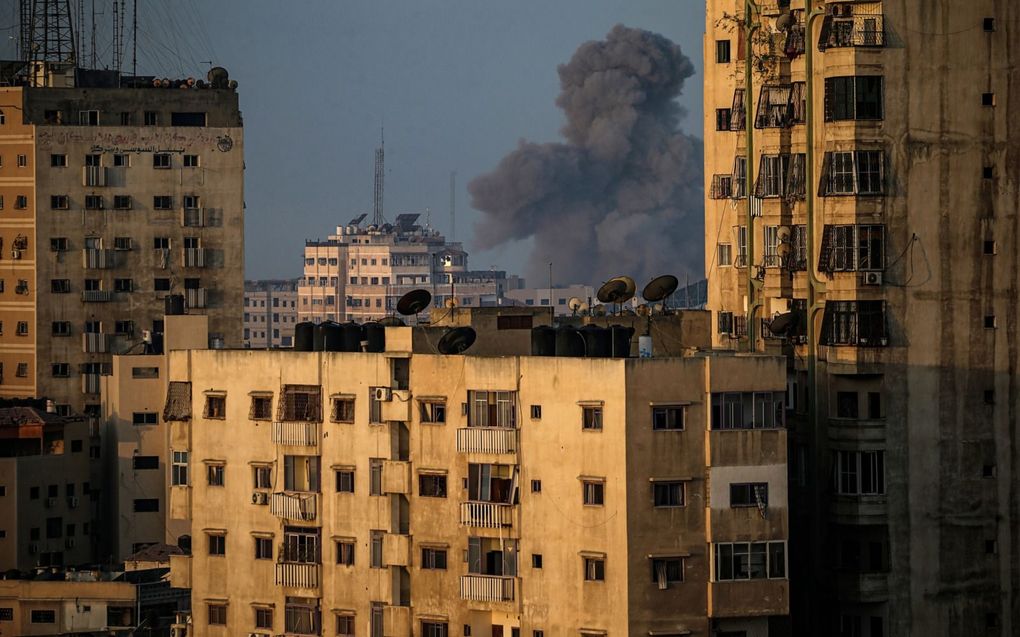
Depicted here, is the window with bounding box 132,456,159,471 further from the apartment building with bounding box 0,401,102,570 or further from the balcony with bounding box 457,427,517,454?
the balcony with bounding box 457,427,517,454

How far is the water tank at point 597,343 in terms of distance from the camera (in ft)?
177

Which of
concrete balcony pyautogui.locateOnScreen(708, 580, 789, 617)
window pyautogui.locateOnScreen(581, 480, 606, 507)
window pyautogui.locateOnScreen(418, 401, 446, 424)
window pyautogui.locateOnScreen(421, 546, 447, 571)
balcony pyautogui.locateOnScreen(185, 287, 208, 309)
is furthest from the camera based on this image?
balcony pyautogui.locateOnScreen(185, 287, 208, 309)

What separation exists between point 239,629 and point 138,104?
3986 centimetres

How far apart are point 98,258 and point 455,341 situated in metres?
38.1

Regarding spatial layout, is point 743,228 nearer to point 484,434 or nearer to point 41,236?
point 484,434

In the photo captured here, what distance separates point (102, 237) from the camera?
90.6 meters

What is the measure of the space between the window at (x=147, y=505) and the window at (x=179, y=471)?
21.5 metres

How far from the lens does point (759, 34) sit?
62.7 metres

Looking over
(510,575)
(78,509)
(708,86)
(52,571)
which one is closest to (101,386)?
(78,509)

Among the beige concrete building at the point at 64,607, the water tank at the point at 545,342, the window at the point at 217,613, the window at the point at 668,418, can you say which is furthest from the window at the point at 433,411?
the beige concrete building at the point at 64,607

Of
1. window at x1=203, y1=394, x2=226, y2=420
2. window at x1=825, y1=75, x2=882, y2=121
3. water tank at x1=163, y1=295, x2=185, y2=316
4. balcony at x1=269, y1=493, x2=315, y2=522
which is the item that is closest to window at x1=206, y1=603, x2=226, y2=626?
balcony at x1=269, y1=493, x2=315, y2=522

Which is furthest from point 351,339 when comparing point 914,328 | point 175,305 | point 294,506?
point 175,305

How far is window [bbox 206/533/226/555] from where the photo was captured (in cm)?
5744

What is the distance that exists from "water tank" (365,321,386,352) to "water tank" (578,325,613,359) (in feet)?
17.7
